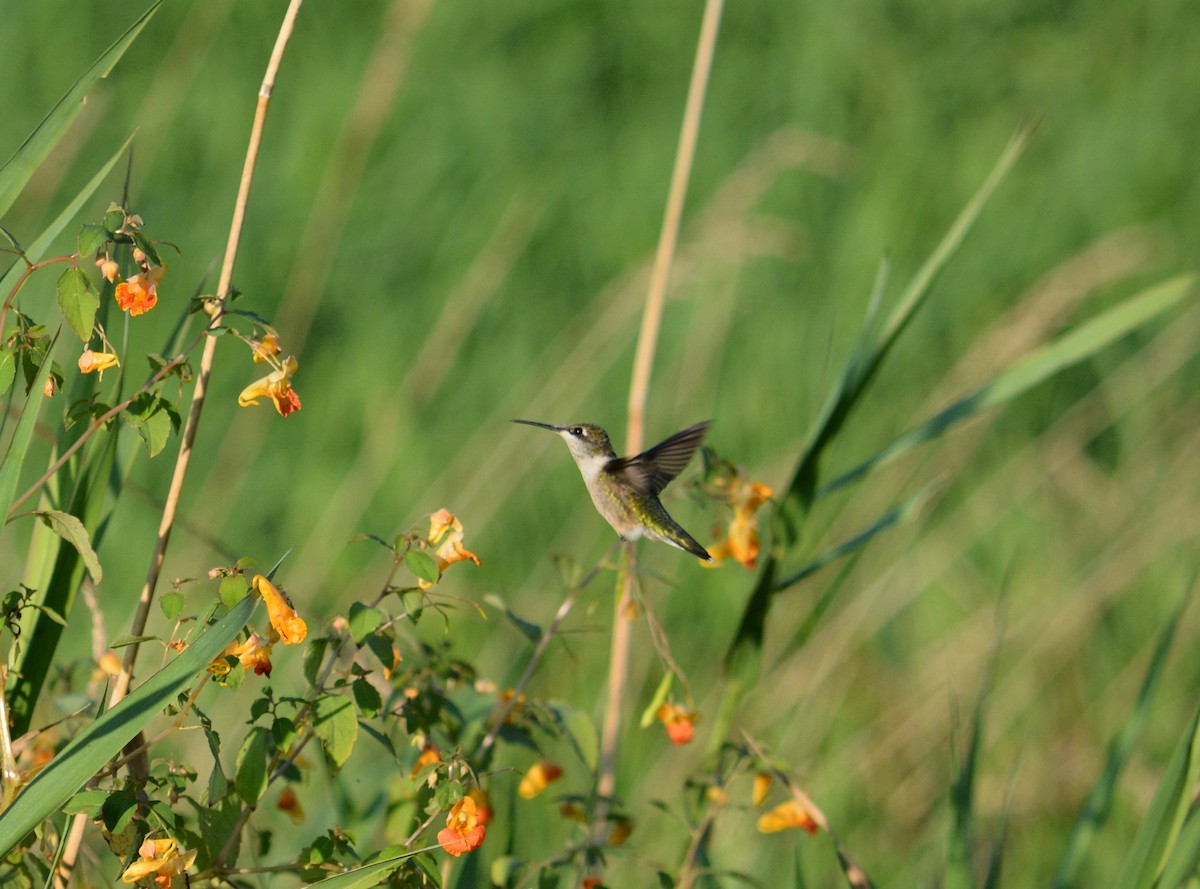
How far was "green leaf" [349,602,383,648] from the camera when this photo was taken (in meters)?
1.53

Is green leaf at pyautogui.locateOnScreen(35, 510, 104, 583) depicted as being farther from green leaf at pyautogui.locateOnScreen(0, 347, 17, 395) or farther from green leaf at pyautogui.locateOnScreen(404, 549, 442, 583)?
green leaf at pyautogui.locateOnScreen(404, 549, 442, 583)

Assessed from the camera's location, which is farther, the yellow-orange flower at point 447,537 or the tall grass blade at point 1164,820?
the tall grass blade at point 1164,820

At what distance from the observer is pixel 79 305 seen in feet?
4.83

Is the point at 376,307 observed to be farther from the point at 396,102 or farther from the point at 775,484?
the point at 775,484

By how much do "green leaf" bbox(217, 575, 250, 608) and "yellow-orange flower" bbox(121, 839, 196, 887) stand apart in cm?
24

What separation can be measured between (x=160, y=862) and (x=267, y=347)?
547mm

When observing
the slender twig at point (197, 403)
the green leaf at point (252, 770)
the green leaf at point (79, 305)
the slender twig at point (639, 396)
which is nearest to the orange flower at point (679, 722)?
the slender twig at point (639, 396)

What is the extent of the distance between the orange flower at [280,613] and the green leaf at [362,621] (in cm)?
5

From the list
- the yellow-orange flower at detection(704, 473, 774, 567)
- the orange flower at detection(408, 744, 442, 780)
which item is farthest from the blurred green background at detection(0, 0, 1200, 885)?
the orange flower at detection(408, 744, 442, 780)

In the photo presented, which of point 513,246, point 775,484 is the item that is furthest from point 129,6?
point 775,484

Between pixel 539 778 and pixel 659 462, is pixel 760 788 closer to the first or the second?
pixel 539 778

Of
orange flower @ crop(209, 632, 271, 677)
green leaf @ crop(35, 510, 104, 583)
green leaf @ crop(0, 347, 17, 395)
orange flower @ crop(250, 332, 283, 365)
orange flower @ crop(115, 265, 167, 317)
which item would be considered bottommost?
orange flower @ crop(209, 632, 271, 677)

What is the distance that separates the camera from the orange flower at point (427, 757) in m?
1.78

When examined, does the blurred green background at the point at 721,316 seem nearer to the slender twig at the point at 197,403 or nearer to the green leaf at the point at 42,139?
the slender twig at the point at 197,403
